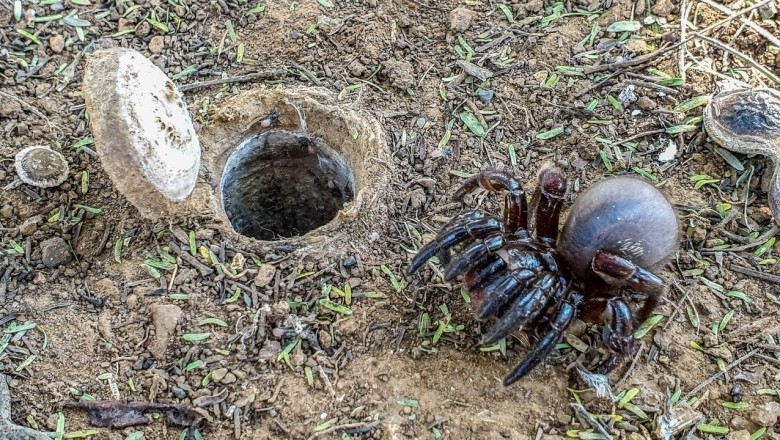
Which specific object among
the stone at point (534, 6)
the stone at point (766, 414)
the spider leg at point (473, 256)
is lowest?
the stone at point (766, 414)

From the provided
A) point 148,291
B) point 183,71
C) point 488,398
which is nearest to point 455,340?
point 488,398

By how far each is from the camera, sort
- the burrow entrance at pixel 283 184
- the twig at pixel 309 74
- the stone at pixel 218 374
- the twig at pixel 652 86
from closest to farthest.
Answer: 1. the stone at pixel 218 374
2. the twig at pixel 652 86
3. the twig at pixel 309 74
4. the burrow entrance at pixel 283 184

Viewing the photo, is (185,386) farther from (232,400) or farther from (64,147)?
(64,147)

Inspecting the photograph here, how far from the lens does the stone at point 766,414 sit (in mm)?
3329

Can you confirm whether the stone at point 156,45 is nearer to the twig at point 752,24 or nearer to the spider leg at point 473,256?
the spider leg at point 473,256

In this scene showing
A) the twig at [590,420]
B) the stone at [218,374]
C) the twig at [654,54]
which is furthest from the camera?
the twig at [654,54]

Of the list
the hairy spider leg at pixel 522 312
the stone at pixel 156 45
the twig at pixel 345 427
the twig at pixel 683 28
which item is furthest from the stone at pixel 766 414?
the stone at pixel 156 45

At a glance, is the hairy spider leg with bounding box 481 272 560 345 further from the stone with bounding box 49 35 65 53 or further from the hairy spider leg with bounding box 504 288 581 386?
the stone with bounding box 49 35 65 53

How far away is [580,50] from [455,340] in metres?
2.37

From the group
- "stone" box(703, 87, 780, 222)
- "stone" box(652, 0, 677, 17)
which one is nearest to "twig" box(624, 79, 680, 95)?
"stone" box(703, 87, 780, 222)

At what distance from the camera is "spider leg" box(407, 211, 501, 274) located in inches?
146

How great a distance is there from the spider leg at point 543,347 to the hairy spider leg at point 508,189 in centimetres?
74

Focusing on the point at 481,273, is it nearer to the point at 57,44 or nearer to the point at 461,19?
the point at 461,19

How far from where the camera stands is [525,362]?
11.0 ft
